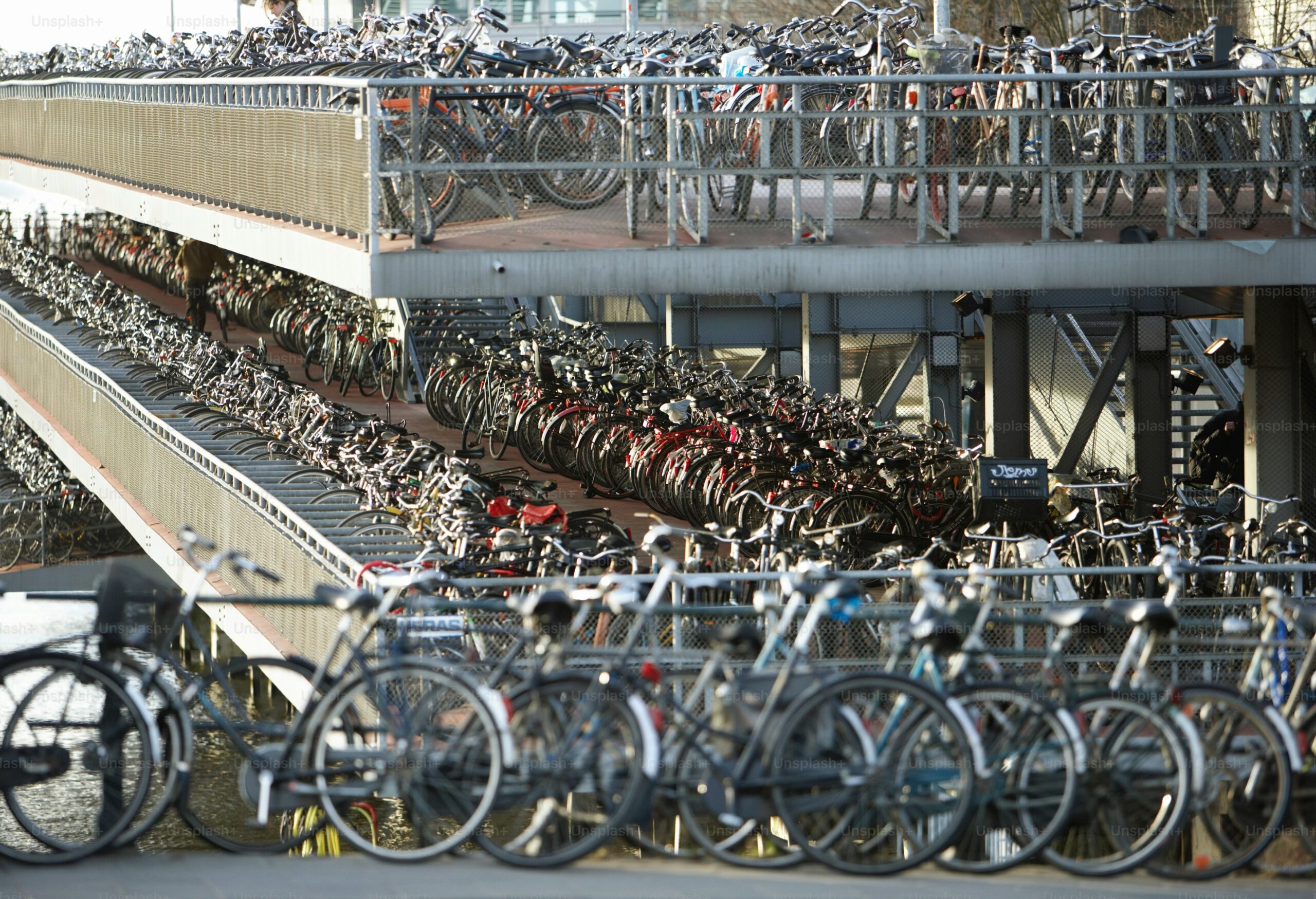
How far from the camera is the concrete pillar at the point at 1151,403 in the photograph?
637 inches

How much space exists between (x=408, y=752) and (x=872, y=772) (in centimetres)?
143

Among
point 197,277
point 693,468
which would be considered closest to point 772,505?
point 693,468

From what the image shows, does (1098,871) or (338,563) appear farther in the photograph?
(338,563)

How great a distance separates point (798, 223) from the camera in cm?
1145

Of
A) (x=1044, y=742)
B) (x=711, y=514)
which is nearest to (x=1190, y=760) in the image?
(x=1044, y=742)

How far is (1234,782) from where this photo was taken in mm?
5941

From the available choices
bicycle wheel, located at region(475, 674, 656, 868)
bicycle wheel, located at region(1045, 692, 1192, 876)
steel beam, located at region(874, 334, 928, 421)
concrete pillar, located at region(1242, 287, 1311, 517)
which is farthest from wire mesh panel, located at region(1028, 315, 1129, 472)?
bicycle wheel, located at region(475, 674, 656, 868)

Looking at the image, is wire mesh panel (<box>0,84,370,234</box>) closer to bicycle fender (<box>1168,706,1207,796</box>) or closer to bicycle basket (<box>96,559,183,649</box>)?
bicycle basket (<box>96,559,183,649</box>)

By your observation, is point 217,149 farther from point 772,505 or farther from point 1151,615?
point 1151,615

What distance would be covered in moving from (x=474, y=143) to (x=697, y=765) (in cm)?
618

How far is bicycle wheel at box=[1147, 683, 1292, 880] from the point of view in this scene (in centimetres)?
584

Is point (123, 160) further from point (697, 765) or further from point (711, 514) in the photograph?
point (697, 765)

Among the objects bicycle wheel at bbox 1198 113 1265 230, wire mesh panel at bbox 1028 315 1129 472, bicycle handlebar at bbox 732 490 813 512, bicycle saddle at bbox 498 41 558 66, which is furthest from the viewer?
wire mesh panel at bbox 1028 315 1129 472

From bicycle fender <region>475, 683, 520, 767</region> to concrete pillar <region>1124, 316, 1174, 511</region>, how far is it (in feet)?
36.6
